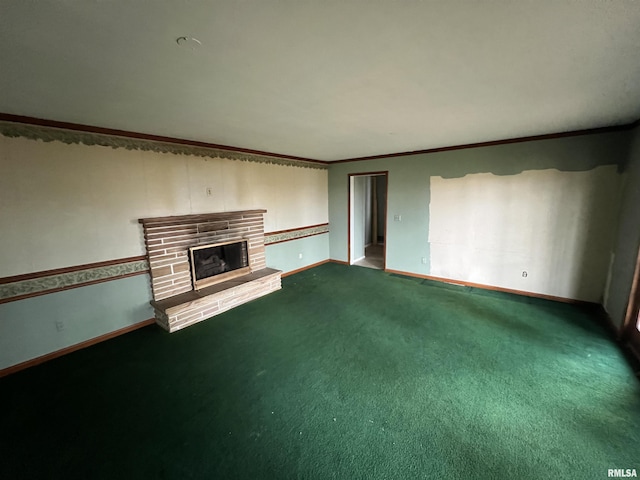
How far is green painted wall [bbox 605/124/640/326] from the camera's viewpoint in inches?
107

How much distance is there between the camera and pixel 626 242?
288 cm

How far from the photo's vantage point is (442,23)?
118 cm

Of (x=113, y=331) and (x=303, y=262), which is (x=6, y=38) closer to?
(x=113, y=331)

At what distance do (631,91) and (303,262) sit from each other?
4.95 meters

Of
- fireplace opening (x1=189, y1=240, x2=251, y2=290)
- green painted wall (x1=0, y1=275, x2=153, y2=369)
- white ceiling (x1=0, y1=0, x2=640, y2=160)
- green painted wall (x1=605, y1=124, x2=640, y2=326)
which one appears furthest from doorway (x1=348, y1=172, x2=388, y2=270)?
green painted wall (x1=0, y1=275, x2=153, y2=369)

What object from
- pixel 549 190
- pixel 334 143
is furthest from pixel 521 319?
pixel 334 143

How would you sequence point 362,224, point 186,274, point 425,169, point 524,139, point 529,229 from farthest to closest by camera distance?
point 362,224, point 425,169, point 529,229, point 524,139, point 186,274

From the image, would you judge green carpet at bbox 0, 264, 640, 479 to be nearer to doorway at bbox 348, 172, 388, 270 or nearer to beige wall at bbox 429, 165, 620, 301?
beige wall at bbox 429, 165, 620, 301

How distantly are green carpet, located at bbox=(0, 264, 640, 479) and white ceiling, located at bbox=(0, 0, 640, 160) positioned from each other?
242 centimetres

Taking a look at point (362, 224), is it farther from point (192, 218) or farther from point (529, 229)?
point (192, 218)

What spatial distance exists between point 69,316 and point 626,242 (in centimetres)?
634

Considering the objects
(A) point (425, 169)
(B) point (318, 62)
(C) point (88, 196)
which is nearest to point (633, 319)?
(A) point (425, 169)

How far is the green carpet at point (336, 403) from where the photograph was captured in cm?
156

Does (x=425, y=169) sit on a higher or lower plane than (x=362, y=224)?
higher
